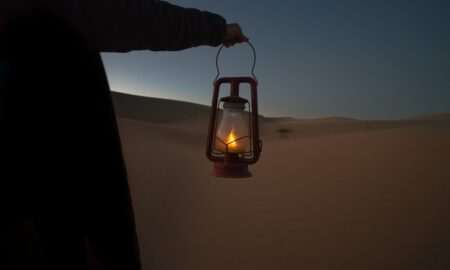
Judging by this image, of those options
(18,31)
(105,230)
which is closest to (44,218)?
(105,230)

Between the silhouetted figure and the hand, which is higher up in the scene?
the hand

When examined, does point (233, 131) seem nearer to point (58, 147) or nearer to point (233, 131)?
point (233, 131)

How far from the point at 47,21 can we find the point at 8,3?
2.7 inches

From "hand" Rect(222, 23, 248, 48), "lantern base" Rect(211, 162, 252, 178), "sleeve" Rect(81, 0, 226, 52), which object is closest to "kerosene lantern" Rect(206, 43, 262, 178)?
"lantern base" Rect(211, 162, 252, 178)

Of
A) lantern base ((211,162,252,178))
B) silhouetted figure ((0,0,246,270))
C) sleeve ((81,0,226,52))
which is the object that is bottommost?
silhouetted figure ((0,0,246,270))

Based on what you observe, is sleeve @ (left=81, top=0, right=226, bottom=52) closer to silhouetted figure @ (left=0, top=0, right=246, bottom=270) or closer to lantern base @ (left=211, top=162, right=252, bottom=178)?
silhouetted figure @ (left=0, top=0, right=246, bottom=270)

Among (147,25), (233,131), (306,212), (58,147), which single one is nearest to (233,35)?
(147,25)

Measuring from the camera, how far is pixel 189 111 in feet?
151

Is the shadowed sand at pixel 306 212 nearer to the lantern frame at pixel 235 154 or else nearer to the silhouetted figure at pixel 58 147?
the lantern frame at pixel 235 154

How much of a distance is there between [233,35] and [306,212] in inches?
157

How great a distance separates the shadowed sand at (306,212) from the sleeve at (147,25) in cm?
285

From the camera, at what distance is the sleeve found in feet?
2.72

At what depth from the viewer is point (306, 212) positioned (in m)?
4.59

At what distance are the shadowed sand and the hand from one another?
2.72 metres
